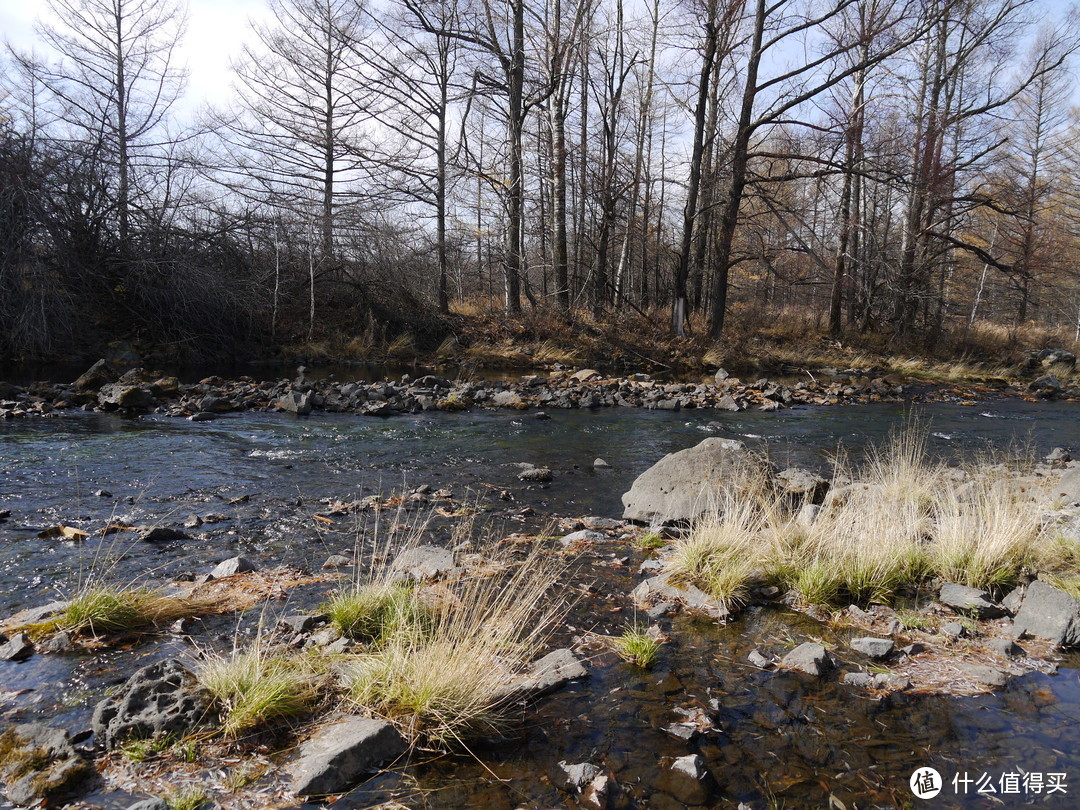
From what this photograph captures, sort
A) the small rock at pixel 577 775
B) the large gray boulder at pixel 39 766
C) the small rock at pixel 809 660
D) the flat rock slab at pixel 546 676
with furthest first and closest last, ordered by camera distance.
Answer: the small rock at pixel 809 660, the flat rock slab at pixel 546 676, the small rock at pixel 577 775, the large gray boulder at pixel 39 766

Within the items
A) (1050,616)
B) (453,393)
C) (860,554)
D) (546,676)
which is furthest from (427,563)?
(453,393)

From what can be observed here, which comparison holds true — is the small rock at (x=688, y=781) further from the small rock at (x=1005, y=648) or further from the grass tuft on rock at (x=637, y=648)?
the small rock at (x=1005, y=648)

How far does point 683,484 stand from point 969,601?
8.48 ft

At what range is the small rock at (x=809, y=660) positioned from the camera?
3.72 m

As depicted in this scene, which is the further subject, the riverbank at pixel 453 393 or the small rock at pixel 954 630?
the riverbank at pixel 453 393

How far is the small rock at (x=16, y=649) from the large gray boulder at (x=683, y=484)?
4.77 meters

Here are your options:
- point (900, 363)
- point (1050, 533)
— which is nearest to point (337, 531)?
point (1050, 533)

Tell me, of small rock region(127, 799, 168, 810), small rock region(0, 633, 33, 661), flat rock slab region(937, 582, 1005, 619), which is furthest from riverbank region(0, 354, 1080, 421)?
small rock region(127, 799, 168, 810)

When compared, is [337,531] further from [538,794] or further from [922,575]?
[922,575]

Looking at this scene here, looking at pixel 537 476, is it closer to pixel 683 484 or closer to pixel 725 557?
pixel 683 484

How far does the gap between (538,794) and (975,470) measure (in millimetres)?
8271

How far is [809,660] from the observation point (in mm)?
3760

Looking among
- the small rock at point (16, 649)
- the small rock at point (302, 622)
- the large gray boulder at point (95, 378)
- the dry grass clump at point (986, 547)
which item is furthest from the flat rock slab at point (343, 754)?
the large gray boulder at point (95, 378)

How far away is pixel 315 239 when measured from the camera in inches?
822
